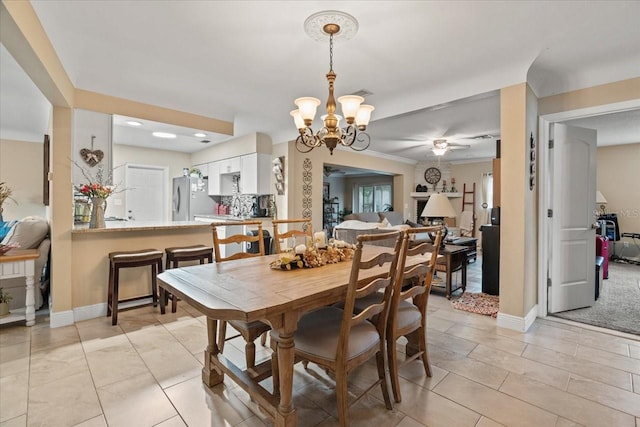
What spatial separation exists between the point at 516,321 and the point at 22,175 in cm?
783

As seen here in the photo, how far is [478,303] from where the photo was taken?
361 cm

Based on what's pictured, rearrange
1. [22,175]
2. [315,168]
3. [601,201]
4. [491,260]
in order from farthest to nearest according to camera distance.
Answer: [601,201], [315,168], [22,175], [491,260]

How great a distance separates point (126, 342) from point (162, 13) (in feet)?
8.48

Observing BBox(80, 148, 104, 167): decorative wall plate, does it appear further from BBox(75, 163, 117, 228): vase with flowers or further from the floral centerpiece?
the floral centerpiece

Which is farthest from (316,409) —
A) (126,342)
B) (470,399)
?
(126,342)

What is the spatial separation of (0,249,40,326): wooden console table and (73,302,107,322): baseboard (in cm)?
36

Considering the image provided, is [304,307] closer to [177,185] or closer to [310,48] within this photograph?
[310,48]

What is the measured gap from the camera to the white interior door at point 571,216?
3211 millimetres

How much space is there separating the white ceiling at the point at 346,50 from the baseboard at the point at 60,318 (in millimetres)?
2279

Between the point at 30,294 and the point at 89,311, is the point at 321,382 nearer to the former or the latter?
the point at 89,311

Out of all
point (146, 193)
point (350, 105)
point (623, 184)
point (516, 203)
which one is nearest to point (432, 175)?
point (623, 184)

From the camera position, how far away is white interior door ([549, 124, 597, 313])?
3.21 meters

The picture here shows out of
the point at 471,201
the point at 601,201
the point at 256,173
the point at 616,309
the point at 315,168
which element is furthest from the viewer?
the point at 471,201

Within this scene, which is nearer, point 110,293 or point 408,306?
point 408,306
